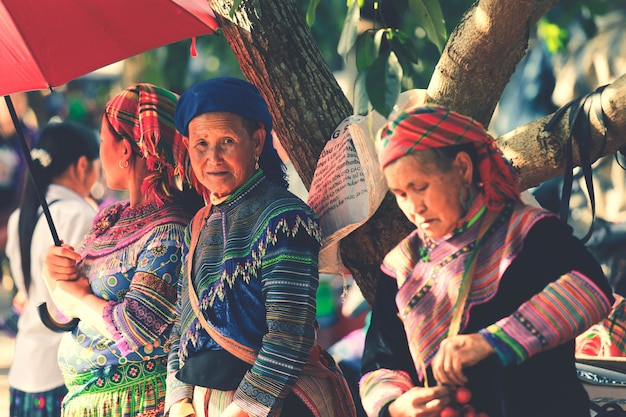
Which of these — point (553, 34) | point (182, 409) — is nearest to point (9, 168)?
point (553, 34)

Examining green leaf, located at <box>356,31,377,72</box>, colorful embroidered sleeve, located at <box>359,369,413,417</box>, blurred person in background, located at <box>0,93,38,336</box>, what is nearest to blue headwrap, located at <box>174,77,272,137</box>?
green leaf, located at <box>356,31,377,72</box>

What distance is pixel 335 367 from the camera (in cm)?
321

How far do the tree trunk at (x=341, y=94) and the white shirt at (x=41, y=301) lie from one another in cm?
167

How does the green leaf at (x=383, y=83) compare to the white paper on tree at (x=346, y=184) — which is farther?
the white paper on tree at (x=346, y=184)

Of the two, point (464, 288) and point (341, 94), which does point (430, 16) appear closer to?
point (341, 94)

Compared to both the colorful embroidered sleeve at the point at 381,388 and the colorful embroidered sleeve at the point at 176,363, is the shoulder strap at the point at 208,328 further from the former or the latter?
the colorful embroidered sleeve at the point at 381,388

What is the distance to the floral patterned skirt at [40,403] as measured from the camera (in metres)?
4.89

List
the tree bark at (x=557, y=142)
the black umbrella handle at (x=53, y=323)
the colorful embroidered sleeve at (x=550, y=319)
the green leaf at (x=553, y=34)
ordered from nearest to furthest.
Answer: the colorful embroidered sleeve at (x=550, y=319) < the tree bark at (x=557, y=142) < the black umbrella handle at (x=53, y=323) < the green leaf at (x=553, y=34)

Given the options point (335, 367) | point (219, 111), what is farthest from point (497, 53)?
point (335, 367)

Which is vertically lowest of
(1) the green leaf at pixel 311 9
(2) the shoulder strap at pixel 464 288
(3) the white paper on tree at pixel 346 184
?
(2) the shoulder strap at pixel 464 288

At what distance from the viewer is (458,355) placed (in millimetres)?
2289

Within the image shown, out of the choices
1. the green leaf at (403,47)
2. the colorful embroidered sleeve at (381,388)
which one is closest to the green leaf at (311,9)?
the green leaf at (403,47)

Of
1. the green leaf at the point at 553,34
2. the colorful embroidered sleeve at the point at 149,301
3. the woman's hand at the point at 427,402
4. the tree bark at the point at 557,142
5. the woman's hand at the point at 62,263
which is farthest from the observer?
the green leaf at the point at 553,34

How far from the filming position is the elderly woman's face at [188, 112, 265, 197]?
3.13 meters
